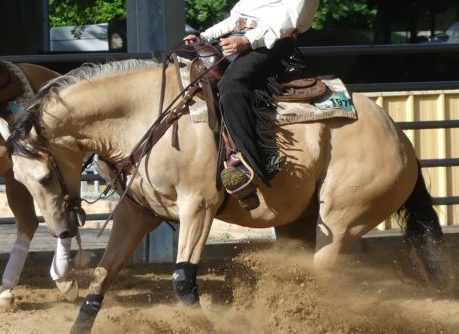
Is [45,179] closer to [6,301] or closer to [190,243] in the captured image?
[190,243]

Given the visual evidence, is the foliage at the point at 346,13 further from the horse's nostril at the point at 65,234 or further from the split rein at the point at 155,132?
the horse's nostril at the point at 65,234

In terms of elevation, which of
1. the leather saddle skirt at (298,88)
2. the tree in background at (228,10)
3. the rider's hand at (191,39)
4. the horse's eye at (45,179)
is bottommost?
the tree in background at (228,10)

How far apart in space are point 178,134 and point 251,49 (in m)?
0.66

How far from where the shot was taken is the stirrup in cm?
555

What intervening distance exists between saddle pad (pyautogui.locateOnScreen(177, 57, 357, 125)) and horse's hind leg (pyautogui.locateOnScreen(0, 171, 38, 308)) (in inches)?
72.7

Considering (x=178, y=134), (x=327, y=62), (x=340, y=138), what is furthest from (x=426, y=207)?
(x=327, y=62)

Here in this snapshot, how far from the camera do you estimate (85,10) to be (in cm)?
1905

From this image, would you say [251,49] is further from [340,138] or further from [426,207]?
[426,207]

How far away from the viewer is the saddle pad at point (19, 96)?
22.1 ft

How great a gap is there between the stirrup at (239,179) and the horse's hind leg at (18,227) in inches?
79.3

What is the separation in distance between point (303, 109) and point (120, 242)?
4.21ft

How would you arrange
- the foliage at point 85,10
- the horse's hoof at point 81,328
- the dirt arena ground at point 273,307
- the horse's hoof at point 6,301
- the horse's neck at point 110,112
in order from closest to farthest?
the horse's neck at point 110,112 < the horse's hoof at point 81,328 < the dirt arena ground at point 273,307 < the horse's hoof at point 6,301 < the foliage at point 85,10

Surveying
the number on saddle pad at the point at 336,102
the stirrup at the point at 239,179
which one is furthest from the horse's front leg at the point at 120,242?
the number on saddle pad at the point at 336,102

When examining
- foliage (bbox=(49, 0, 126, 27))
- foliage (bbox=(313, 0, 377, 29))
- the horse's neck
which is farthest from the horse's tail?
foliage (bbox=(49, 0, 126, 27))
